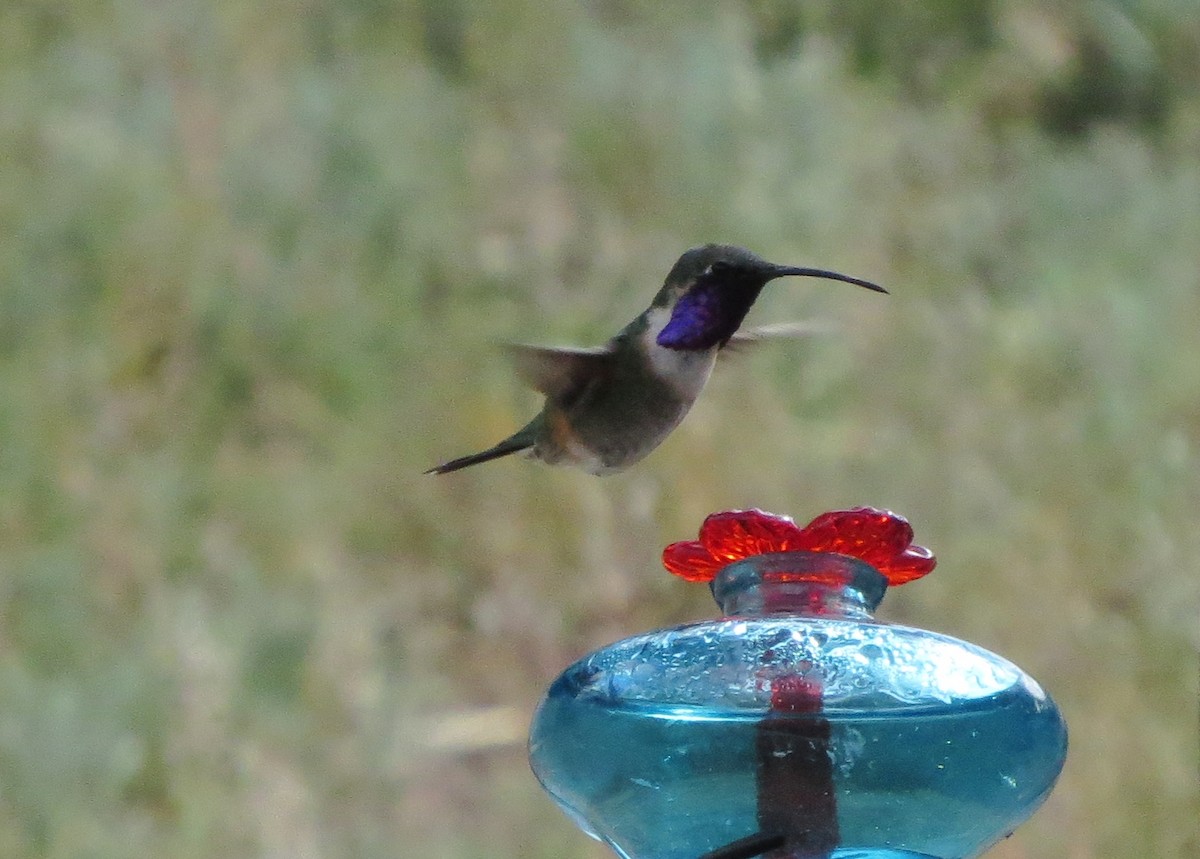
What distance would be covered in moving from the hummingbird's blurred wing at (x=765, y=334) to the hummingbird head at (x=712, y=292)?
75 mm

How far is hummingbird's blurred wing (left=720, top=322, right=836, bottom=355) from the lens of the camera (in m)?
1.15

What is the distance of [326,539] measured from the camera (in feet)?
6.99

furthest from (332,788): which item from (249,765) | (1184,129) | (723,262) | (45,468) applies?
(1184,129)

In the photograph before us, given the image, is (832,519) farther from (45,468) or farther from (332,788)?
(45,468)

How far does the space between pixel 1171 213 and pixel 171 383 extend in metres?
1.68

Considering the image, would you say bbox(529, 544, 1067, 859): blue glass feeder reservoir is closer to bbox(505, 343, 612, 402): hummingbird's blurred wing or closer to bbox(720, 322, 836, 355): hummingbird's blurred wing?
bbox(505, 343, 612, 402): hummingbird's blurred wing

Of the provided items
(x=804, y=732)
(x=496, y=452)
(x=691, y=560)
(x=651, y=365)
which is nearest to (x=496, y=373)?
(x=496, y=452)

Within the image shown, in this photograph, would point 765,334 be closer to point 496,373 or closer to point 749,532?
point 749,532

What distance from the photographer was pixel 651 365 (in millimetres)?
1099

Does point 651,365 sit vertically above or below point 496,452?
above

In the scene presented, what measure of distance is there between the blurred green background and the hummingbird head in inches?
36.2

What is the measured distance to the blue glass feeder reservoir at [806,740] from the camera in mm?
681

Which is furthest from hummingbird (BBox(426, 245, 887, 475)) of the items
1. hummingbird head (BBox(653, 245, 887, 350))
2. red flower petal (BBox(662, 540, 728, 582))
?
red flower petal (BBox(662, 540, 728, 582))

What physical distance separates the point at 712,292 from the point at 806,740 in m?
0.46
